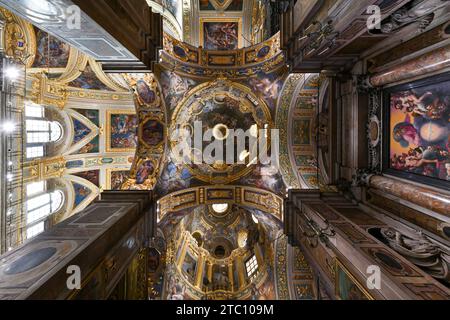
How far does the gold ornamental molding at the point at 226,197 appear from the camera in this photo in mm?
12062

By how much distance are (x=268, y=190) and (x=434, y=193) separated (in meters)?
7.51

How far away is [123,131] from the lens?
49.3 ft

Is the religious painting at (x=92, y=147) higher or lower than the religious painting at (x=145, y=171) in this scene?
higher

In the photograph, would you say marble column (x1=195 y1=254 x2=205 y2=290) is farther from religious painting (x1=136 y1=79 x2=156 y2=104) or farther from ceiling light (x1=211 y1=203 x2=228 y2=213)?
religious painting (x1=136 y1=79 x2=156 y2=104)

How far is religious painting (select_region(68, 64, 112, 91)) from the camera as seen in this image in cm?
1232

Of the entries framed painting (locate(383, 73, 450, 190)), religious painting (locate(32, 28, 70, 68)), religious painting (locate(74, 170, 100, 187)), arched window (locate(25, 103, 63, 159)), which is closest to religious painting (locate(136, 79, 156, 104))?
religious painting (locate(32, 28, 70, 68))

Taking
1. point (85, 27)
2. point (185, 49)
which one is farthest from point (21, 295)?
point (185, 49)

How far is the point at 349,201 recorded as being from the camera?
27.8 feet

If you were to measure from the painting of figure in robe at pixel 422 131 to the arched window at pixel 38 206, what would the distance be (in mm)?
16226

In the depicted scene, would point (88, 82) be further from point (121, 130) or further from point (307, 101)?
point (307, 101)

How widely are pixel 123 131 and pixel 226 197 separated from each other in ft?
25.3

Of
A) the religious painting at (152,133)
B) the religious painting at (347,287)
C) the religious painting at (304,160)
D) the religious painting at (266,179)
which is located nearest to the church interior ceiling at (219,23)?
the religious painting at (152,133)

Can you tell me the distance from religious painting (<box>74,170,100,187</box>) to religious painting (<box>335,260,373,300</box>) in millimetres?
14363

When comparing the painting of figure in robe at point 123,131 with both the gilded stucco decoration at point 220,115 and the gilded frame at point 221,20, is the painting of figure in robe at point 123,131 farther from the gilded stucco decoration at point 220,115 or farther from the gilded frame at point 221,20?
the gilded frame at point 221,20
